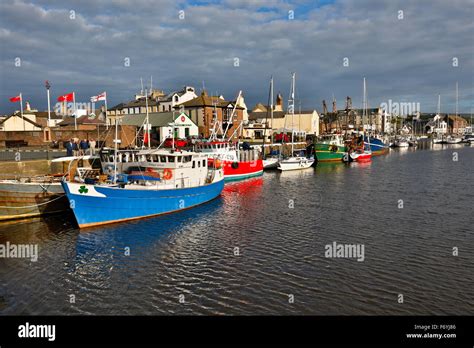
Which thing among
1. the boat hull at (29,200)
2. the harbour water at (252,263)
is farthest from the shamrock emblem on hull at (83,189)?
the boat hull at (29,200)

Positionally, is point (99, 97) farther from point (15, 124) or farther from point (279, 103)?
point (279, 103)

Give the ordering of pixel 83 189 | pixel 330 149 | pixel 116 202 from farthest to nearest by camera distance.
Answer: pixel 330 149, pixel 116 202, pixel 83 189

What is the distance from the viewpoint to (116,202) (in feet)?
81.9

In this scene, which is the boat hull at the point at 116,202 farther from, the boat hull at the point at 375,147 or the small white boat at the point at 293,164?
the boat hull at the point at 375,147

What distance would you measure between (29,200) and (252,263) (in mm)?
17100

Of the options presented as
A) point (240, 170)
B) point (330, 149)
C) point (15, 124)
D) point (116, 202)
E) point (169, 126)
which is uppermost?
point (15, 124)

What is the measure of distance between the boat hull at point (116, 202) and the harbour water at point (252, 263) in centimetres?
76

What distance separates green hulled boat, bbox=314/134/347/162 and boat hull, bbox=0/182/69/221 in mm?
52983

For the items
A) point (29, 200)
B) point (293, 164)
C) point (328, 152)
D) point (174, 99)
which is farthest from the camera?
point (174, 99)

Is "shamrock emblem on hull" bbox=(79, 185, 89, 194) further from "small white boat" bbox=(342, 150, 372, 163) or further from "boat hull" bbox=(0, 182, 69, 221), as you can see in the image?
"small white boat" bbox=(342, 150, 372, 163)

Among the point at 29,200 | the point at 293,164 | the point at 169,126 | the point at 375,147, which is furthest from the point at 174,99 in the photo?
the point at 29,200

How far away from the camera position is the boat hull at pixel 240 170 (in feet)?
157

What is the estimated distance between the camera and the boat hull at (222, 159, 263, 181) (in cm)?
4780
